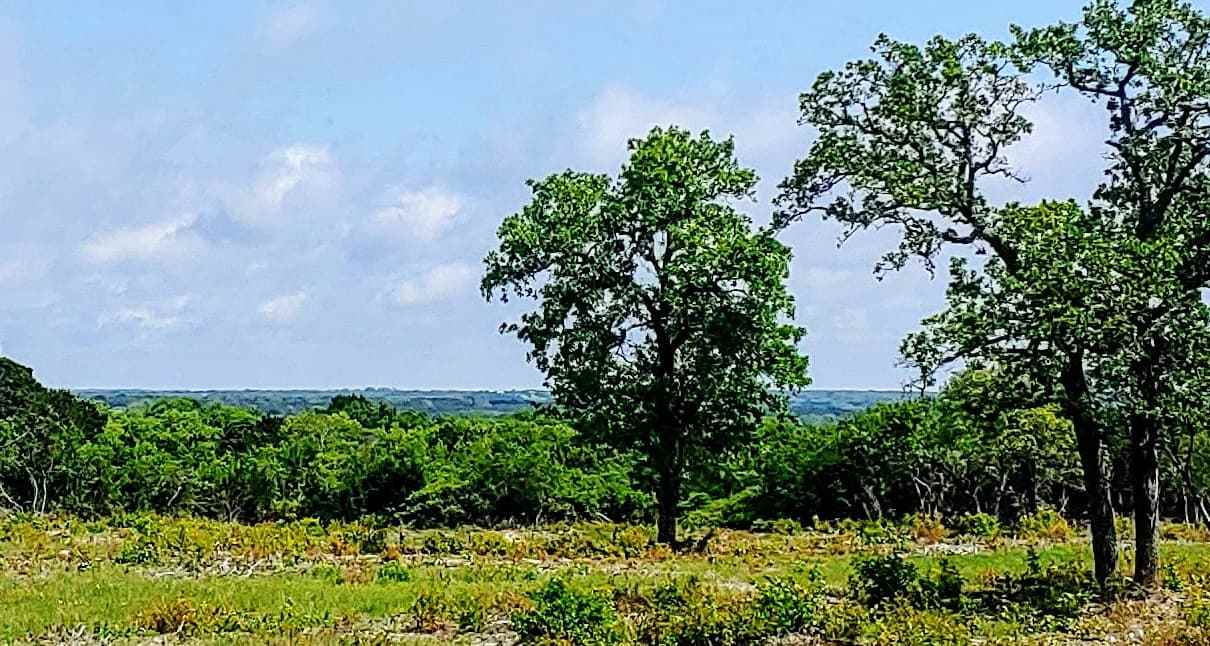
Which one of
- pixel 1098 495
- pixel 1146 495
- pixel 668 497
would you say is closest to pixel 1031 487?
pixel 668 497

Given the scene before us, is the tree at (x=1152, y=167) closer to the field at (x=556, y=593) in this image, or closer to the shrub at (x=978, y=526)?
the field at (x=556, y=593)

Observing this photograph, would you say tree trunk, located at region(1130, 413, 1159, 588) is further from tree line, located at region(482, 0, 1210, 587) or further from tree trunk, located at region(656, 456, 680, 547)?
tree trunk, located at region(656, 456, 680, 547)

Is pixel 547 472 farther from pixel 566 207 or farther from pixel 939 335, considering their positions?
pixel 939 335

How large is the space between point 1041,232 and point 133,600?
1269 cm

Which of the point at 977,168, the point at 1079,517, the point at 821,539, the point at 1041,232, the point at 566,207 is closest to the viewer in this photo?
the point at 1041,232

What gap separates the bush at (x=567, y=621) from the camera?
510 inches

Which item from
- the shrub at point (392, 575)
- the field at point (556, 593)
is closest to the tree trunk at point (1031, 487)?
the field at point (556, 593)

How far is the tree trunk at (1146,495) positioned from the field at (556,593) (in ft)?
1.46

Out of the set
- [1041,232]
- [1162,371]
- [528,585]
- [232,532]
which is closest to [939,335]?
[1041,232]

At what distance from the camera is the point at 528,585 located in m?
18.0

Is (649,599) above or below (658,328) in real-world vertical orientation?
below

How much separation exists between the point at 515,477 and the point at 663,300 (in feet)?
49.4

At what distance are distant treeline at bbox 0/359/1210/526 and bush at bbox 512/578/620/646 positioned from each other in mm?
21168

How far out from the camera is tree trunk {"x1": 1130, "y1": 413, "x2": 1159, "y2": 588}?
16.7m
